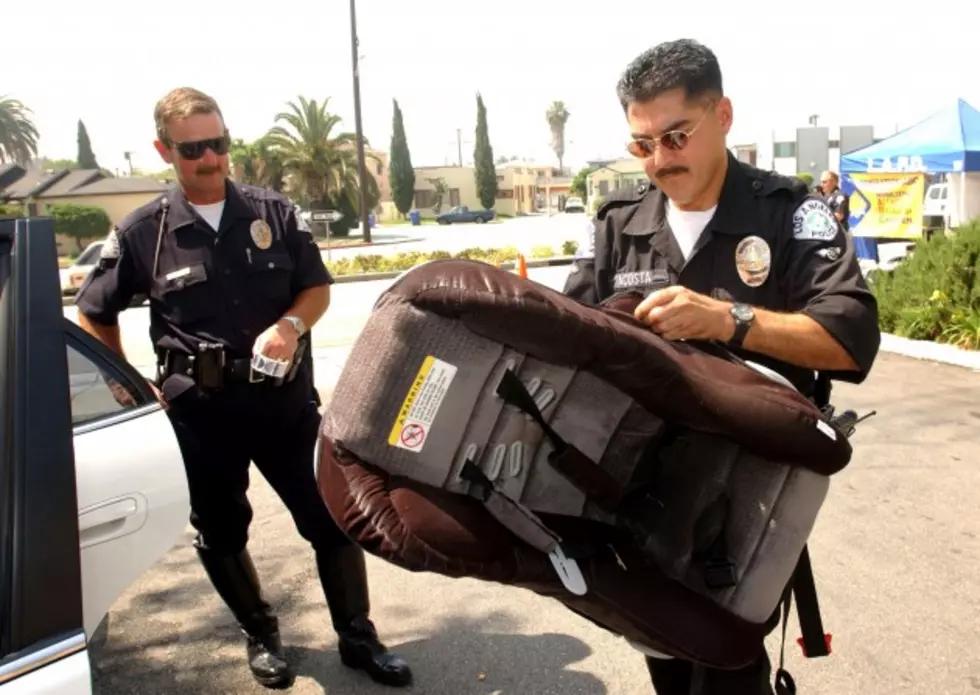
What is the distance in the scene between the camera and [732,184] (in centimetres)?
178

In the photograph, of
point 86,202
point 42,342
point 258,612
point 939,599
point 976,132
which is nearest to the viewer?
point 42,342

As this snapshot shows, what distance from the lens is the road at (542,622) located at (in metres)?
2.76

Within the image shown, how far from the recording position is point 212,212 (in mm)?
2732

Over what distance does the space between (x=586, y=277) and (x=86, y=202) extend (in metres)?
41.6

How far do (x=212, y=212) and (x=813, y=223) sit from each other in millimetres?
1931

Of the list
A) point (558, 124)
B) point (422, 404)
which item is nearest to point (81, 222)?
point (422, 404)

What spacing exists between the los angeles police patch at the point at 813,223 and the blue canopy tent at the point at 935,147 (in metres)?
10.5

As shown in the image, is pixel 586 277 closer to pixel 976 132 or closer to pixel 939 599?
pixel 939 599

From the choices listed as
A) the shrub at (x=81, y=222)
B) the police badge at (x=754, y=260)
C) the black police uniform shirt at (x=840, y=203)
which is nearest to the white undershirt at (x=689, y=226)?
the police badge at (x=754, y=260)

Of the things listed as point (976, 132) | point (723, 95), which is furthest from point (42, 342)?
point (976, 132)

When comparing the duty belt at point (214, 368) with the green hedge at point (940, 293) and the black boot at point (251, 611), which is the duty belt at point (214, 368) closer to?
the black boot at point (251, 611)

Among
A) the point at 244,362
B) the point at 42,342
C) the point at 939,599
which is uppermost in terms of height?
the point at 42,342

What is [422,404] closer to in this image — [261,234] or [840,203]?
[261,234]

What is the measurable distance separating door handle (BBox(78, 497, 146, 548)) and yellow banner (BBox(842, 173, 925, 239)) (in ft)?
39.5
